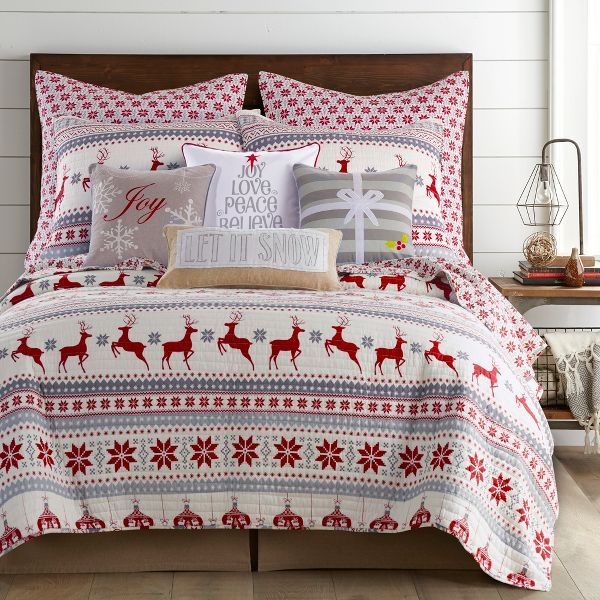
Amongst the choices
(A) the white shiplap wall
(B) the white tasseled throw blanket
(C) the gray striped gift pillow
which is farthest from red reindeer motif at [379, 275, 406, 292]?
(A) the white shiplap wall

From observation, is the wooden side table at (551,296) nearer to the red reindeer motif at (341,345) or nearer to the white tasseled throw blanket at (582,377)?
the white tasseled throw blanket at (582,377)

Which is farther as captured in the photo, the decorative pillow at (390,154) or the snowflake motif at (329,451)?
the decorative pillow at (390,154)

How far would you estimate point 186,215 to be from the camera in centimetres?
303

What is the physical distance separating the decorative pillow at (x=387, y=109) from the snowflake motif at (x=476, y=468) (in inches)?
55.5

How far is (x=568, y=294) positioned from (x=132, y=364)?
163cm

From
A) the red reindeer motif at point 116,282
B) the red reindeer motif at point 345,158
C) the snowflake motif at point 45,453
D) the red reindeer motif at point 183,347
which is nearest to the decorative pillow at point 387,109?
the red reindeer motif at point 345,158

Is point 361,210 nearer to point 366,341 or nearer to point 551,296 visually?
point 551,296

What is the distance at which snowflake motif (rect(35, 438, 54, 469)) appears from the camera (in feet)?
7.06

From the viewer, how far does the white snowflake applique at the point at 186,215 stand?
302cm

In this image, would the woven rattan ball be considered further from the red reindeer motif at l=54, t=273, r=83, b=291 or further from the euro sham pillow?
the red reindeer motif at l=54, t=273, r=83, b=291

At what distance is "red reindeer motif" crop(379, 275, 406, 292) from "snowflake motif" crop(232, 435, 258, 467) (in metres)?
0.71

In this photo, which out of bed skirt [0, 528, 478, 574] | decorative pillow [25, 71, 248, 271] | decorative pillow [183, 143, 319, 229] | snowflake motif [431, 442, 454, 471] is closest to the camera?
snowflake motif [431, 442, 454, 471]

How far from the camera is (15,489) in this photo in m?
2.13

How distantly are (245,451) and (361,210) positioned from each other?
1.10 m
